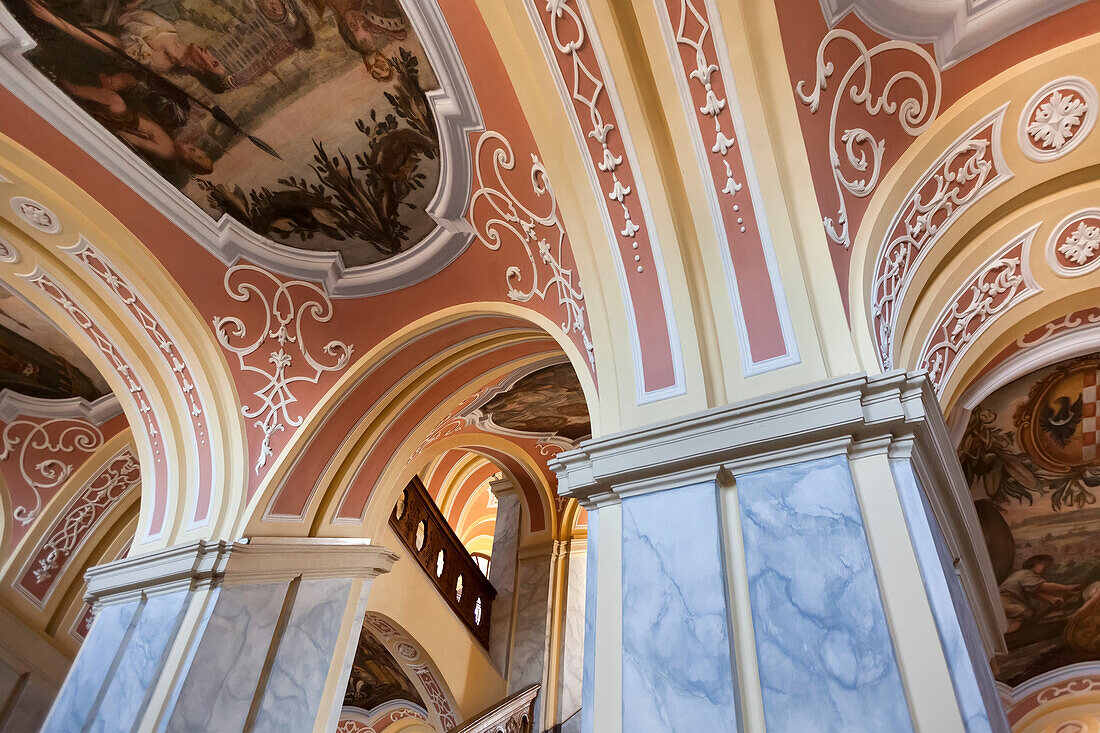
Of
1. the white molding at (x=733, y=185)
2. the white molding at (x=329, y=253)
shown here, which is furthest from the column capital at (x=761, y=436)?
the white molding at (x=329, y=253)

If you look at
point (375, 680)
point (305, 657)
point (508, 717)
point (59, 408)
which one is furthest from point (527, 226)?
point (375, 680)

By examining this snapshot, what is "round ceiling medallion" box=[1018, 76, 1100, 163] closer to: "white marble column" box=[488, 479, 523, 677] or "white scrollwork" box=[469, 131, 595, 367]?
"white scrollwork" box=[469, 131, 595, 367]

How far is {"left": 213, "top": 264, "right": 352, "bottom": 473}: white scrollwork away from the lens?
6.38 meters

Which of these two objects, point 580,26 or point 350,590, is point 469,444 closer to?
point 350,590

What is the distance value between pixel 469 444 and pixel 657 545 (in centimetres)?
669

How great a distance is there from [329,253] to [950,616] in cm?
534

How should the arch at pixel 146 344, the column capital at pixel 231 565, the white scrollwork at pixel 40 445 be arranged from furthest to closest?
the white scrollwork at pixel 40 445 < the arch at pixel 146 344 < the column capital at pixel 231 565

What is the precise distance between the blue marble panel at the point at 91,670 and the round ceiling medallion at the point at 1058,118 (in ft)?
24.5

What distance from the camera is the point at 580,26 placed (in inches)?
150

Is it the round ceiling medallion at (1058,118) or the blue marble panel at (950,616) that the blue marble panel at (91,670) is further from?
the round ceiling medallion at (1058,118)

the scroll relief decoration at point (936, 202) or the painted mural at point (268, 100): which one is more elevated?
the painted mural at point (268, 100)

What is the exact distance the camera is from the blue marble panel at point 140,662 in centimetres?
530

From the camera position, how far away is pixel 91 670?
5.74 metres

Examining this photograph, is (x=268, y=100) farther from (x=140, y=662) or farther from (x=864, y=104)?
(x=140, y=662)
